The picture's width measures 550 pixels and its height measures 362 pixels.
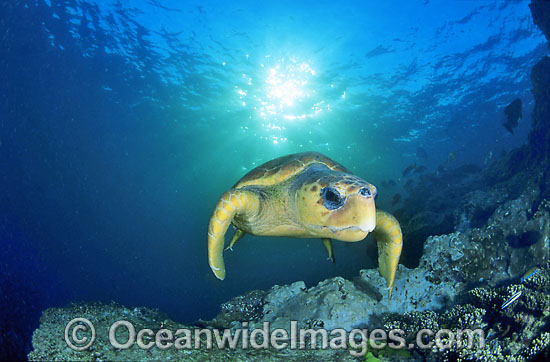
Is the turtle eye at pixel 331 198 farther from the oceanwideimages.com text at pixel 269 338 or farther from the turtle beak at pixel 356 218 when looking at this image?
the oceanwideimages.com text at pixel 269 338

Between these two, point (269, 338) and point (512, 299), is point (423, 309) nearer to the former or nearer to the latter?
point (512, 299)

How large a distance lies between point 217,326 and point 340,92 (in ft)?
51.3

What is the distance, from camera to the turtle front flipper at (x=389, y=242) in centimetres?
366

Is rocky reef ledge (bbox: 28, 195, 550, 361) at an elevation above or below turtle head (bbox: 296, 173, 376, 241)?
below

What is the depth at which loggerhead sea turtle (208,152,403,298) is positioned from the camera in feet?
7.47

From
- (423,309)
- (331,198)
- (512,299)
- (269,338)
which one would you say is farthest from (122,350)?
(512,299)

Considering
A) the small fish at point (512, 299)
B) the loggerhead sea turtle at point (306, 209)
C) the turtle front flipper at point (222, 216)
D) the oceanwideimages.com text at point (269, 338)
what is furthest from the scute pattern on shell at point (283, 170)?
the small fish at point (512, 299)

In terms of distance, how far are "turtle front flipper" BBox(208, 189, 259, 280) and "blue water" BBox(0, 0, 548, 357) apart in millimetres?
3537

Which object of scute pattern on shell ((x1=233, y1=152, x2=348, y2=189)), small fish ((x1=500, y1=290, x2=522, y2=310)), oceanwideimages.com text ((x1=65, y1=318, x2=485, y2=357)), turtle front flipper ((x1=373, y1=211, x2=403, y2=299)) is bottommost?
oceanwideimages.com text ((x1=65, y1=318, x2=485, y2=357))

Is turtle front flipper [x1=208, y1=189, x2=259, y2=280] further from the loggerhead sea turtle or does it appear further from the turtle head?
the turtle head

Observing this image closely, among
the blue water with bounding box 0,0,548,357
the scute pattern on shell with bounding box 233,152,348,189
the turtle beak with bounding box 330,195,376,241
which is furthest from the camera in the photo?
the blue water with bounding box 0,0,548,357

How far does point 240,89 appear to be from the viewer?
1614 cm

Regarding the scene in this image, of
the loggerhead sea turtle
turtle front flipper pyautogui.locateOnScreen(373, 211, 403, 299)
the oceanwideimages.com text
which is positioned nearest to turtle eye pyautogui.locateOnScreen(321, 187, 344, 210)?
the loggerhead sea turtle

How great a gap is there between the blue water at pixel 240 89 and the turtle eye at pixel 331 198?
5.29 metres
